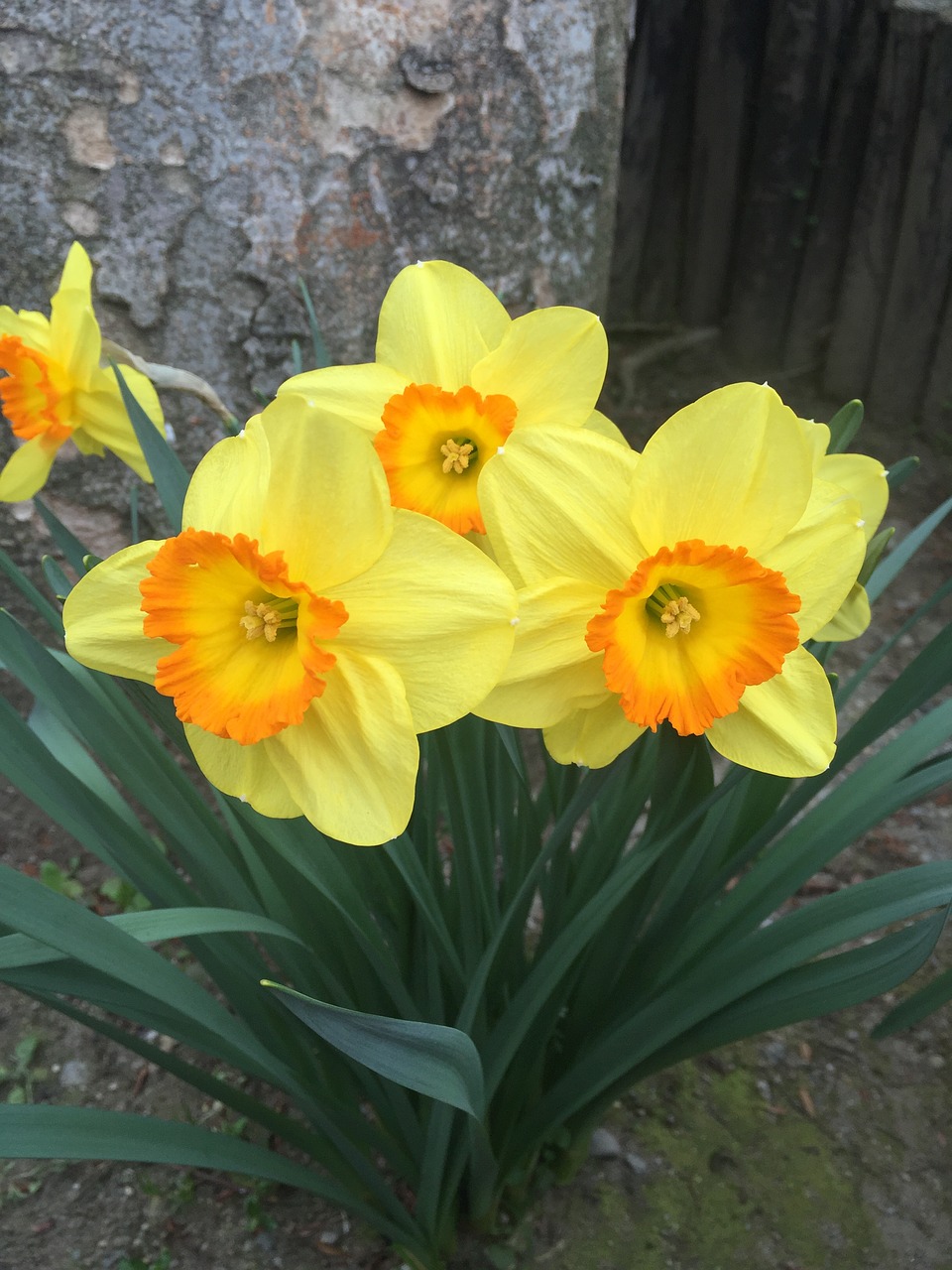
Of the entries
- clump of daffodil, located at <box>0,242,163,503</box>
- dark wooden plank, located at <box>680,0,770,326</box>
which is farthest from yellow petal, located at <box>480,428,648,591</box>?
dark wooden plank, located at <box>680,0,770,326</box>

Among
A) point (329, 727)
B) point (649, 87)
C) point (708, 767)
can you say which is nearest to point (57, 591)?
point (329, 727)

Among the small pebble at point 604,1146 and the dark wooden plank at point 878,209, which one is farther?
the dark wooden plank at point 878,209

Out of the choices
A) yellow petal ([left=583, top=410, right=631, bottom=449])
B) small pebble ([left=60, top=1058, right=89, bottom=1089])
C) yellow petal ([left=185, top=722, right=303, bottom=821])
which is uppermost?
yellow petal ([left=583, top=410, right=631, bottom=449])

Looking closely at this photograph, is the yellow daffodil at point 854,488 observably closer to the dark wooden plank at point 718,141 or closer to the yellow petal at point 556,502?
the yellow petal at point 556,502

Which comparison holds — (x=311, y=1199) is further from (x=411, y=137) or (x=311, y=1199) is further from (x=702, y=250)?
(x=702, y=250)

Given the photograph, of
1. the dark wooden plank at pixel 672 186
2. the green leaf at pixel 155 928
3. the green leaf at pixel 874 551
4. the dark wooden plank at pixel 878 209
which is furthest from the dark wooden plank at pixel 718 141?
the green leaf at pixel 155 928

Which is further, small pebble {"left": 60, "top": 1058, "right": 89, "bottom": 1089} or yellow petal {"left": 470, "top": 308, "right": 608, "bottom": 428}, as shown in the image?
small pebble {"left": 60, "top": 1058, "right": 89, "bottom": 1089}

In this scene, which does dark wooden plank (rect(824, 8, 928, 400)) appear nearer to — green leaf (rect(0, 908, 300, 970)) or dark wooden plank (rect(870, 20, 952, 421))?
dark wooden plank (rect(870, 20, 952, 421))
